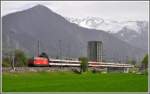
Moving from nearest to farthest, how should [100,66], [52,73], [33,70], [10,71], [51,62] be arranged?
[10,71] < [33,70] < [52,73] < [51,62] < [100,66]

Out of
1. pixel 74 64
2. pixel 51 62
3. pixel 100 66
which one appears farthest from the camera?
pixel 100 66

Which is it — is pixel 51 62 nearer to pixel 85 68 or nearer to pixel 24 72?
pixel 85 68

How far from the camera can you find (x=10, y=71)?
54562 mm

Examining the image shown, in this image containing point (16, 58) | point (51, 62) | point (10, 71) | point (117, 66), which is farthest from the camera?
point (117, 66)

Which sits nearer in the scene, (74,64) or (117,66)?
(74,64)

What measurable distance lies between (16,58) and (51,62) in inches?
390

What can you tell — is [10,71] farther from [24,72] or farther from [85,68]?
[85,68]

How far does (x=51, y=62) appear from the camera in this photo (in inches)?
3216

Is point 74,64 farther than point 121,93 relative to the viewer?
Yes

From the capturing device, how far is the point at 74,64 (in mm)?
97500

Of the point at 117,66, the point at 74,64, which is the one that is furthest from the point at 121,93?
the point at 117,66

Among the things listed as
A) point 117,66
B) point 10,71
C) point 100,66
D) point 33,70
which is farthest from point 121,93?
point 117,66

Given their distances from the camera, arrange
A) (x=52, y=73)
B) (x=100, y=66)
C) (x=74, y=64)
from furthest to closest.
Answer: (x=100, y=66) < (x=74, y=64) < (x=52, y=73)

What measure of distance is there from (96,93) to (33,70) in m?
39.8
